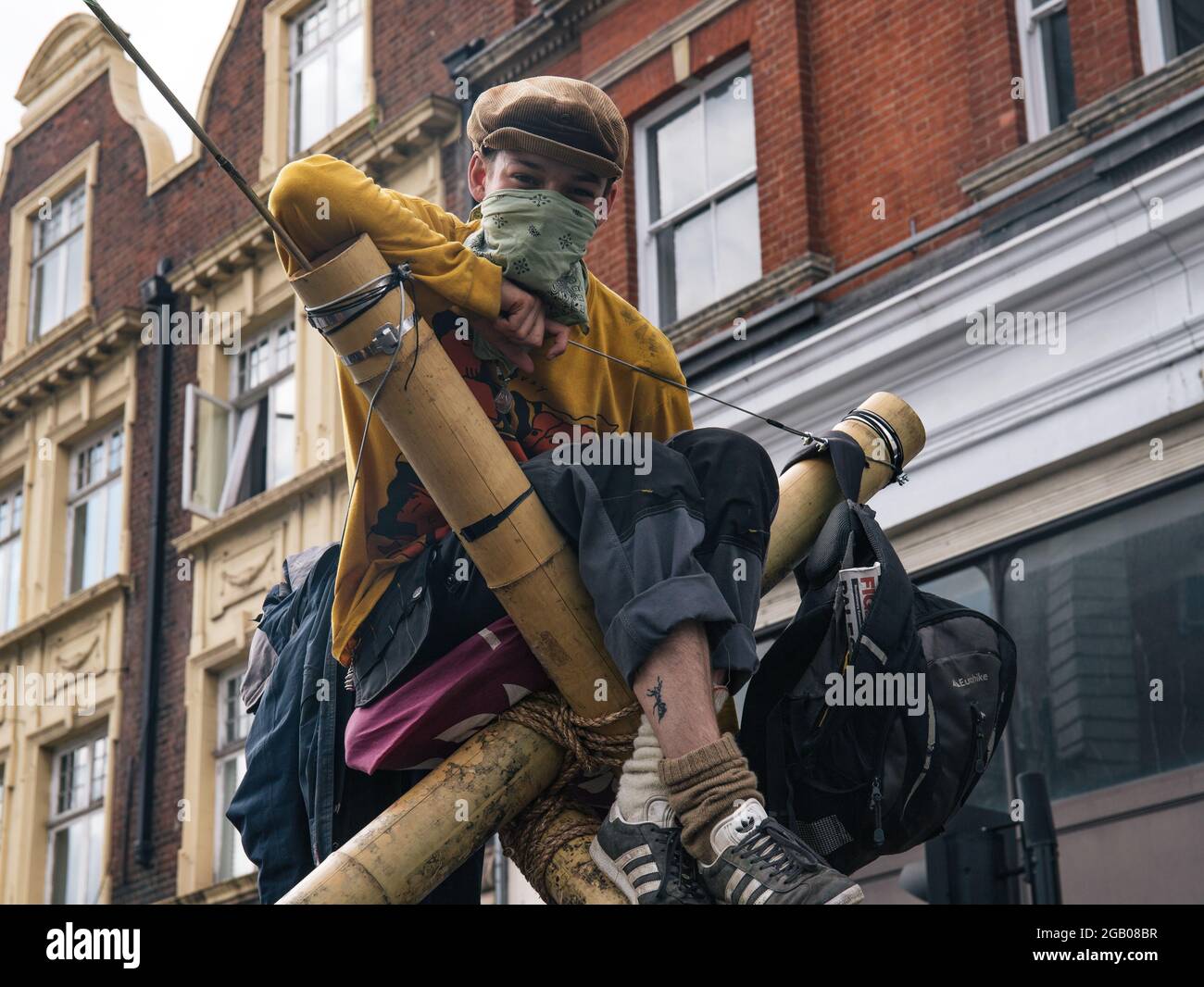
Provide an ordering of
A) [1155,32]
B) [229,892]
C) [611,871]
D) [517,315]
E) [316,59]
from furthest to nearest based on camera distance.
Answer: [316,59], [229,892], [1155,32], [517,315], [611,871]

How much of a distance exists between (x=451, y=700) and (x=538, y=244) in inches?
34.0

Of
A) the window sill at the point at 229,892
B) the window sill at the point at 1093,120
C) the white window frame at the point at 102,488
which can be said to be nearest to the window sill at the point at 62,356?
the white window frame at the point at 102,488

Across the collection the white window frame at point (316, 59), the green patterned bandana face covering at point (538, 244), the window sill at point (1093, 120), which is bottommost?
the green patterned bandana face covering at point (538, 244)

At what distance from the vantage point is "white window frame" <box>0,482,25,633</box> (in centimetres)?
2123

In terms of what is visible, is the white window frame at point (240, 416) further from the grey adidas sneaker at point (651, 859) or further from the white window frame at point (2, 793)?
the grey adidas sneaker at point (651, 859)

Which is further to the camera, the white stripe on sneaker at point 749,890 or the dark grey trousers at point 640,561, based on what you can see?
the dark grey trousers at point 640,561

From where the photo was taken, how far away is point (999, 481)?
35.3ft

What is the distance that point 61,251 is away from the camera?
2248cm

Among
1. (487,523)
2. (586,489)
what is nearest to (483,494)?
(487,523)

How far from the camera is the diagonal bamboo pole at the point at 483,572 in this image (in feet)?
11.4

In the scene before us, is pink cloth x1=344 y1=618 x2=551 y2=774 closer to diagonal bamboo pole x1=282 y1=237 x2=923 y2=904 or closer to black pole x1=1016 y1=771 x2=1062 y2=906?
diagonal bamboo pole x1=282 y1=237 x2=923 y2=904

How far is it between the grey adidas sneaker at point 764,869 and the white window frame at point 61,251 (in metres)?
19.3

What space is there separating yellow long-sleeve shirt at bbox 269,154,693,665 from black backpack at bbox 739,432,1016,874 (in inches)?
20.0

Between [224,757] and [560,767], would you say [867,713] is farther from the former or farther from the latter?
[224,757]
